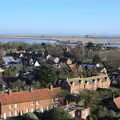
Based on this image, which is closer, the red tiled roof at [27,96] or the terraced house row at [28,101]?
the terraced house row at [28,101]

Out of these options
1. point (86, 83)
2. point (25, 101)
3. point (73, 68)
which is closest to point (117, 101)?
point (25, 101)

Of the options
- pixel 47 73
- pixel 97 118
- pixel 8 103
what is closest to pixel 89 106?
pixel 97 118

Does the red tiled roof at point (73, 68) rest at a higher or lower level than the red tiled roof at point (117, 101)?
lower

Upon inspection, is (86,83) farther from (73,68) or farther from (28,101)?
(73,68)

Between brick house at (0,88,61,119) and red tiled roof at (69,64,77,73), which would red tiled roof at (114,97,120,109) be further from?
red tiled roof at (69,64,77,73)

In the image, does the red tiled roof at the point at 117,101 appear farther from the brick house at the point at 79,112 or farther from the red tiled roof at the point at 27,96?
the red tiled roof at the point at 27,96

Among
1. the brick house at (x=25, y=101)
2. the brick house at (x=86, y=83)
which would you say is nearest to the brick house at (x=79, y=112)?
the brick house at (x=25, y=101)

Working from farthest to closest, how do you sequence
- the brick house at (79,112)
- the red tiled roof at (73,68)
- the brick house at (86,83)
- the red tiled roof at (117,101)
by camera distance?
the red tiled roof at (73,68)
the brick house at (86,83)
the red tiled roof at (117,101)
the brick house at (79,112)

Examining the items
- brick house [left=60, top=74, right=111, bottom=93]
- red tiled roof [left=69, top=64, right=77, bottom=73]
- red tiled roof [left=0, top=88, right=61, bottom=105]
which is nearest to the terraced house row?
red tiled roof [left=0, top=88, right=61, bottom=105]

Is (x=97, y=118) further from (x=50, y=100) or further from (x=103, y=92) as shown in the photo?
(x=103, y=92)
